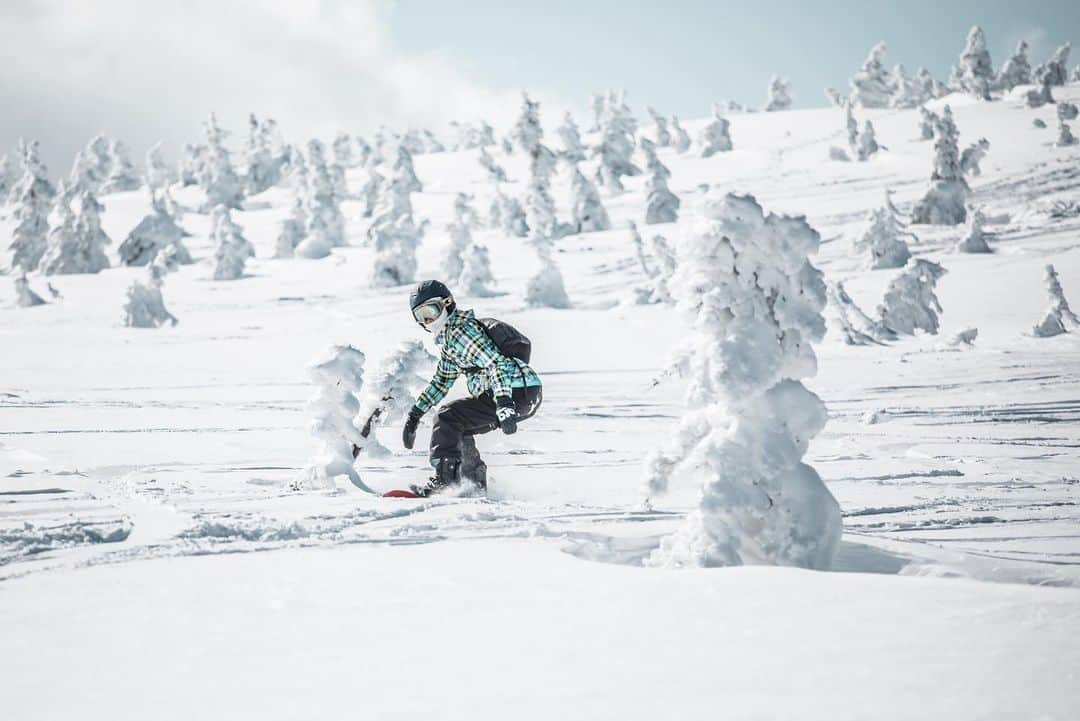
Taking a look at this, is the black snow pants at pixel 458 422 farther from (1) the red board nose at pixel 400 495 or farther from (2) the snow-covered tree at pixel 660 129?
(2) the snow-covered tree at pixel 660 129

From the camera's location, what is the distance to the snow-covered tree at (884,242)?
27.5 meters

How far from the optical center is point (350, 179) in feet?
235

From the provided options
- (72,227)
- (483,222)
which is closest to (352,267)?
(483,222)

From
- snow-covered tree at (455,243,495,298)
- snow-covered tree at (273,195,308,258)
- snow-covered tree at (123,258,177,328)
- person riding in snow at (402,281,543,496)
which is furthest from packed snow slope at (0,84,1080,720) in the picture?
snow-covered tree at (273,195,308,258)

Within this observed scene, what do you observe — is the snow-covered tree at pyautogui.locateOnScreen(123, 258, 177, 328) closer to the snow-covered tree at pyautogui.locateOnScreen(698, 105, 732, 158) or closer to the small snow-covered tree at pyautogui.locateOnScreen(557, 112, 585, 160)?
the small snow-covered tree at pyautogui.locateOnScreen(557, 112, 585, 160)

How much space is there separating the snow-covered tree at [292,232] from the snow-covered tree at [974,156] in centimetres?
3342

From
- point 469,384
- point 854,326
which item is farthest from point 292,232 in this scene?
point 469,384

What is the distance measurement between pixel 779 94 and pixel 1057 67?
3141 cm

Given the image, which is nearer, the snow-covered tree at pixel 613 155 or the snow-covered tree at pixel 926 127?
the snow-covered tree at pixel 926 127

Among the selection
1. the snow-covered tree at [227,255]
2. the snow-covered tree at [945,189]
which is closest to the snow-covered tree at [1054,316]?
the snow-covered tree at [945,189]

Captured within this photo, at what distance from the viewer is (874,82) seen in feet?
227

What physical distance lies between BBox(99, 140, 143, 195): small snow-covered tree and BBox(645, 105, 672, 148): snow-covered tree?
46.2 m

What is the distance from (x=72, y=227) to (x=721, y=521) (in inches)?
1826

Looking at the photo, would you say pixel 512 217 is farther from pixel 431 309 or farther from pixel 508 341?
pixel 508 341
